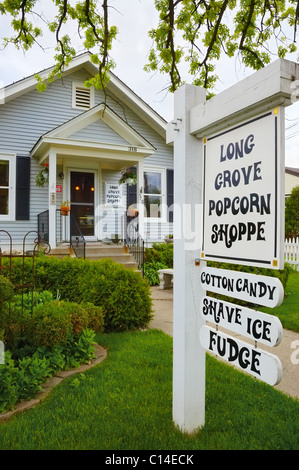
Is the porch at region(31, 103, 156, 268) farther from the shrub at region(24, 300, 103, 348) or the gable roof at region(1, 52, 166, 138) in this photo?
the shrub at region(24, 300, 103, 348)

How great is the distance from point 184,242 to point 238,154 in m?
0.66

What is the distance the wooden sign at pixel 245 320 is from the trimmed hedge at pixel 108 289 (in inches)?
108

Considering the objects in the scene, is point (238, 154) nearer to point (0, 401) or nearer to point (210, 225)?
point (210, 225)

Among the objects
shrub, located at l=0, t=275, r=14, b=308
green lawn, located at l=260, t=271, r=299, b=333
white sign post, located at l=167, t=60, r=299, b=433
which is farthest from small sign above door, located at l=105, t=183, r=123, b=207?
white sign post, located at l=167, t=60, r=299, b=433

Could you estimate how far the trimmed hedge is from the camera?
184 inches

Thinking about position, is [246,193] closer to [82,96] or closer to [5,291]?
[5,291]

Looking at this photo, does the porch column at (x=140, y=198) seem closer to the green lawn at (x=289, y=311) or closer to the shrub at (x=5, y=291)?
the green lawn at (x=289, y=311)

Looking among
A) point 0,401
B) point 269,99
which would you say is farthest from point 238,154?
point 0,401

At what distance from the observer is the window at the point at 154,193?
12.1 meters

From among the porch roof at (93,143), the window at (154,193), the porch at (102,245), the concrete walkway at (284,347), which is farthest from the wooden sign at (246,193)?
the window at (154,193)

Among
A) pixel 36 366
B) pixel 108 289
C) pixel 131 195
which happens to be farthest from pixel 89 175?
pixel 36 366

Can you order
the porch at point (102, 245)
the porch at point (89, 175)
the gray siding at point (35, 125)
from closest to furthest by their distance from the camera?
the porch at point (102, 245) → the porch at point (89, 175) → the gray siding at point (35, 125)

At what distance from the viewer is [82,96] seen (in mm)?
11070

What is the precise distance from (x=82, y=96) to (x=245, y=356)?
11034 mm
